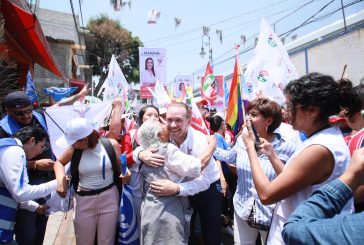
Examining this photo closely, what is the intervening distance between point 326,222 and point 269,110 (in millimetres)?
1969

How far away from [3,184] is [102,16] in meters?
29.8

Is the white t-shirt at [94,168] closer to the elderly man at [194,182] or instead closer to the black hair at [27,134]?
the black hair at [27,134]

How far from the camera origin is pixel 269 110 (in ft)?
9.50

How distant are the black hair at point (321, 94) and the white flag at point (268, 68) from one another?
107 inches

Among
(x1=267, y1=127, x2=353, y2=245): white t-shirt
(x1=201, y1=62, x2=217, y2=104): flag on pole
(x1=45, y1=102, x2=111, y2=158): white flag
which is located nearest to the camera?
(x1=267, y1=127, x2=353, y2=245): white t-shirt

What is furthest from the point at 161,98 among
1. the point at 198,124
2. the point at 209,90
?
the point at 198,124

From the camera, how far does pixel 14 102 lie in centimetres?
316

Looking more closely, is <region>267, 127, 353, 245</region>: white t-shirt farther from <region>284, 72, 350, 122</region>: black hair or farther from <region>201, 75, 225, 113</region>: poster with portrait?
<region>201, 75, 225, 113</region>: poster with portrait

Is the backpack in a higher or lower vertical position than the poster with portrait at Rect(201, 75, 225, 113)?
lower

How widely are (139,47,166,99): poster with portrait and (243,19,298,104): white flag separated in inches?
215

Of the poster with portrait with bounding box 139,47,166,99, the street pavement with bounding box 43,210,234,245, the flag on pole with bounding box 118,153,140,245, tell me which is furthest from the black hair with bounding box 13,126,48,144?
the poster with portrait with bounding box 139,47,166,99

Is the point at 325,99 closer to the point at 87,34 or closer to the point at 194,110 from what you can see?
the point at 194,110

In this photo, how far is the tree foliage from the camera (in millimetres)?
28938

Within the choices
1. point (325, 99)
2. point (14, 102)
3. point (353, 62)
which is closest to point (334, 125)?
point (325, 99)
